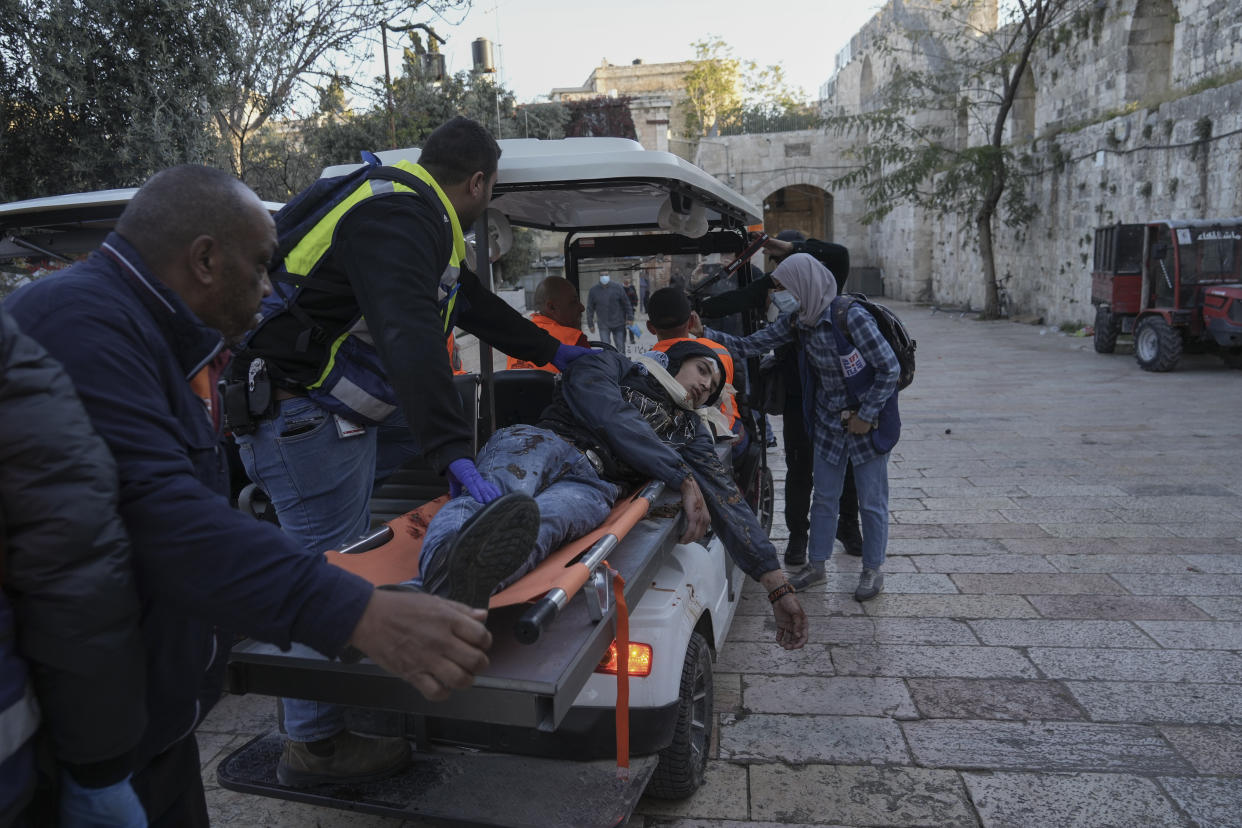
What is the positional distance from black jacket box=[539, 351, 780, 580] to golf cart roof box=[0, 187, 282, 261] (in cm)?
251

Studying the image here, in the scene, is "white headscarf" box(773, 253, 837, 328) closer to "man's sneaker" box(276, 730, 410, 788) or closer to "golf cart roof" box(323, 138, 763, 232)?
"golf cart roof" box(323, 138, 763, 232)

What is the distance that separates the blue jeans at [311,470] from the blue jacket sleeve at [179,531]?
1.30 meters

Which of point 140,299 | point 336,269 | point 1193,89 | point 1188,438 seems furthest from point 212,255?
point 1193,89

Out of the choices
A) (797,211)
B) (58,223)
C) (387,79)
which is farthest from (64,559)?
(797,211)

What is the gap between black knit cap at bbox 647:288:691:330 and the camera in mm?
4938

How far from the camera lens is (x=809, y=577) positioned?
203 inches

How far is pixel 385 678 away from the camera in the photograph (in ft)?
6.96

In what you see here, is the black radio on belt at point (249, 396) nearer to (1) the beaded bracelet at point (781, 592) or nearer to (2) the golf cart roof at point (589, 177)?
(2) the golf cart roof at point (589, 177)

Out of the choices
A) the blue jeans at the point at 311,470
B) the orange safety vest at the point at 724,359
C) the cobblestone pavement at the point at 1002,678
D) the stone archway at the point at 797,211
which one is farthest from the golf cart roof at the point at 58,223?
the stone archway at the point at 797,211

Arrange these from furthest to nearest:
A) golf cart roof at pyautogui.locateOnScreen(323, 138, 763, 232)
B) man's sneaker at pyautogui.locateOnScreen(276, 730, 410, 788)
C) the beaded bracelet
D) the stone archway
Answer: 1. the stone archway
2. golf cart roof at pyautogui.locateOnScreen(323, 138, 763, 232)
3. the beaded bracelet
4. man's sneaker at pyautogui.locateOnScreen(276, 730, 410, 788)

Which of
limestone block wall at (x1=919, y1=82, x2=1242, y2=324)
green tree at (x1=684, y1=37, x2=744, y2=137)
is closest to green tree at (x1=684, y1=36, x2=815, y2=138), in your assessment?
green tree at (x1=684, y1=37, x2=744, y2=137)

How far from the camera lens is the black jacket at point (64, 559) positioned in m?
1.22

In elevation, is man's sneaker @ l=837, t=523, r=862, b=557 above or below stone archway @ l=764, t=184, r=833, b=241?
below

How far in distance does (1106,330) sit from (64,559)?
17.4m
